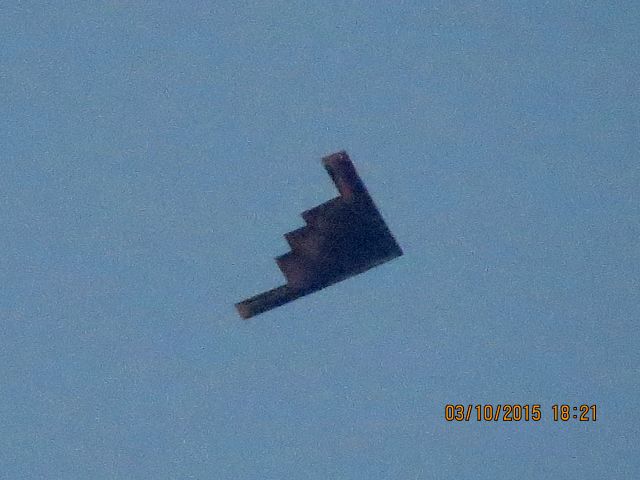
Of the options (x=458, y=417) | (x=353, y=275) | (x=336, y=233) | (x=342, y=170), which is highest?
(x=342, y=170)

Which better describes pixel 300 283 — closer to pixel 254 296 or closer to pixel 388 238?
pixel 254 296

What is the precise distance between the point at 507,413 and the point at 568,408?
2.53ft

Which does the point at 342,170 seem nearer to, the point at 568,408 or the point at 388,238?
the point at 388,238

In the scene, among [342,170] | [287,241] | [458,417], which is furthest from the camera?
[458,417]

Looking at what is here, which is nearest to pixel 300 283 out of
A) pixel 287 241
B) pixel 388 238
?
pixel 287 241

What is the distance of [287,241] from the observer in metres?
5.44

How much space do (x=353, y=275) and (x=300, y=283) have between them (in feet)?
1.86

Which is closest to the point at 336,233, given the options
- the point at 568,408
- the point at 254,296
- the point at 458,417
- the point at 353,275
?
the point at 353,275

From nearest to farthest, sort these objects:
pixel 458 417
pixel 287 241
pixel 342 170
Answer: pixel 342 170
pixel 287 241
pixel 458 417

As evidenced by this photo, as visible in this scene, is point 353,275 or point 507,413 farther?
point 507,413

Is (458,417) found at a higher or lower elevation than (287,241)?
lower

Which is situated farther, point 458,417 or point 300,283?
point 458,417

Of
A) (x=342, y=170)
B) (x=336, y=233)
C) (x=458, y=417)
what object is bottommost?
(x=458, y=417)

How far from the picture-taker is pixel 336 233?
5273 mm
